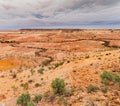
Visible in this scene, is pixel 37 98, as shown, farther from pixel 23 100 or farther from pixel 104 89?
pixel 104 89

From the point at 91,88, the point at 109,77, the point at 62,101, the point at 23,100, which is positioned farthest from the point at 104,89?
the point at 23,100

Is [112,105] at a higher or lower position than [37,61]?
higher

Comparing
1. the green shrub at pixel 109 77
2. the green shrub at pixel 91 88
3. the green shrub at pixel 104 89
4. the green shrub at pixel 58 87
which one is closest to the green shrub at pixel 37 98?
the green shrub at pixel 58 87

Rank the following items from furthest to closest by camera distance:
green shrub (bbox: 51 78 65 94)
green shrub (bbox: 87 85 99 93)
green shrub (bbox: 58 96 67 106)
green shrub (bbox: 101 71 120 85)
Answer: green shrub (bbox: 101 71 120 85) → green shrub (bbox: 51 78 65 94) → green shrub (bbox: 87 85 99 93) → green shrub (bbox: 58 96 67 106)

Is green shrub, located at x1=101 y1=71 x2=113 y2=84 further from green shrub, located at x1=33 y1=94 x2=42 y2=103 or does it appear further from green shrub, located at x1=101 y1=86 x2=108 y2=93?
green shrub, located at x1=33 y1=94 x2=42 y2=103

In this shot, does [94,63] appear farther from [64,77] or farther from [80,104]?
[80,104]

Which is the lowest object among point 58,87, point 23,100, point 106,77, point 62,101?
point 23,100

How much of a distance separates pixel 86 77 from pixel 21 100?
13.0ft

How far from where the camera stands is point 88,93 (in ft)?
41.3

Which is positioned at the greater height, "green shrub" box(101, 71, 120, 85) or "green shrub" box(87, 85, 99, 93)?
"green shrub" box(101, 71, 120, 85)

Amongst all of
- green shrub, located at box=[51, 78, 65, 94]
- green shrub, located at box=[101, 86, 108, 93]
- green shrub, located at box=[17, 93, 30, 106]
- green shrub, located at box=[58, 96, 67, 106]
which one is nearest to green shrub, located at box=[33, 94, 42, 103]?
green shrub, located at box=[17, 93, 30, 106]

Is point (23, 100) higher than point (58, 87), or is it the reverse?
point (58, 87)

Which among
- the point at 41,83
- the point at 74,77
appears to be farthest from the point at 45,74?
the point at 74,77

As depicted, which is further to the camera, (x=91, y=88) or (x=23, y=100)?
(x=91, y=88)
